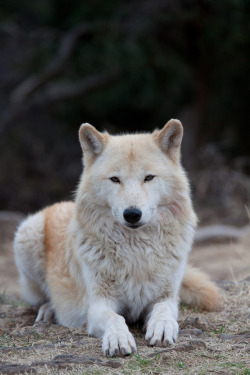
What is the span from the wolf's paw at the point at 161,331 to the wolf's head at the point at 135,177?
0.69m

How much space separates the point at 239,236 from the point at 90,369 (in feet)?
19.3

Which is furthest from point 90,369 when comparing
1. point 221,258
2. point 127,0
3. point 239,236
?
point 127,0

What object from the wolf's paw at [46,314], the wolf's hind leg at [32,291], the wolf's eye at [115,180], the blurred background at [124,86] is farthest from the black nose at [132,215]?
the blurred background at [124,86]

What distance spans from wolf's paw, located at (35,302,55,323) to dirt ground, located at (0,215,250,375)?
0.40ft

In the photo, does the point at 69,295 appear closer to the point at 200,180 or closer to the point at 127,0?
the point at 200,180

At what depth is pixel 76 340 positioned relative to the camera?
12.3 ft

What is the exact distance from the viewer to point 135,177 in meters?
3.79

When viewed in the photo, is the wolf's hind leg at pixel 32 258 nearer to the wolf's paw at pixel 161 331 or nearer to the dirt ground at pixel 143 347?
the dirt ground at pixel 143 347

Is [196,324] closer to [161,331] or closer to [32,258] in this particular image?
[161,331]

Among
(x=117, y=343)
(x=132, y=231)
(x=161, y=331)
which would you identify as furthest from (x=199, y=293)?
(x=117, y=343)

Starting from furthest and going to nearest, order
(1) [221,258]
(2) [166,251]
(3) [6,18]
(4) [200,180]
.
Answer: (3) [6,18] < (4) [200,180] < (1) [221,258] < (2) [166,251]

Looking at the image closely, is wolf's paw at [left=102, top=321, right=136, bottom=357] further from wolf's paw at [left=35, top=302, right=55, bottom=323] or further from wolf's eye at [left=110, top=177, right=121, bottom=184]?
wolf's paw at [left=35, top=302, right=55, bottom=323]

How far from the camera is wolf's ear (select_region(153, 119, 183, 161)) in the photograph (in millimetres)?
Answer: 4086

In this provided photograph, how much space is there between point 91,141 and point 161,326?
62.0 inches
